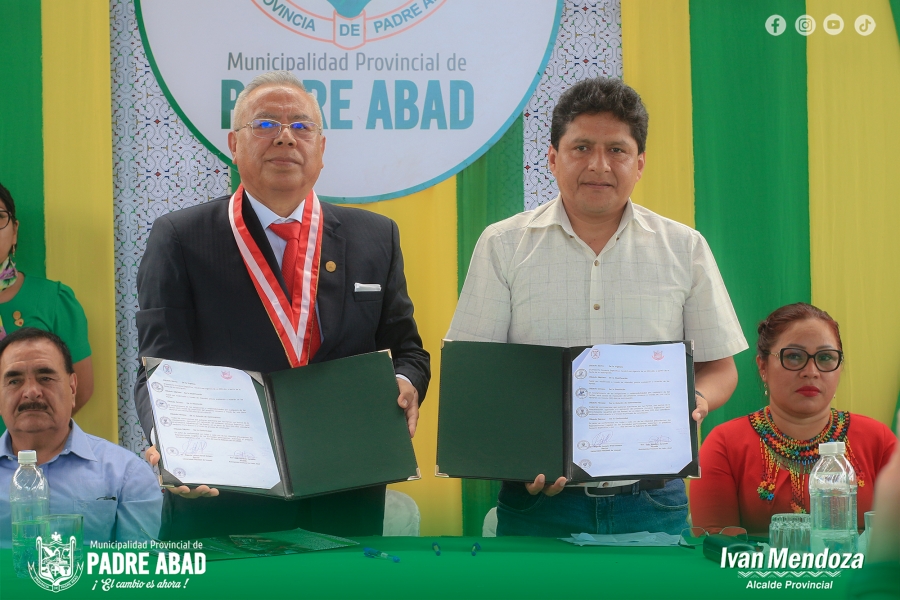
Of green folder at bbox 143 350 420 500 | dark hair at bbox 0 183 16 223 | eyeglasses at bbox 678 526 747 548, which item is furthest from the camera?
dark hair at bbox 0 183 16 223

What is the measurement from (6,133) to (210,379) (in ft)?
6.06

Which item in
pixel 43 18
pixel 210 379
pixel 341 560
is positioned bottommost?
pixel 341 560

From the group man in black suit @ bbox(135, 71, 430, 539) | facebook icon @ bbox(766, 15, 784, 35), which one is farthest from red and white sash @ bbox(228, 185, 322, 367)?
facebook icon @ bbox(766, 15, 784, 35)

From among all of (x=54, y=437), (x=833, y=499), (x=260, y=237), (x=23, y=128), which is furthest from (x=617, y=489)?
(x=23, y=128)

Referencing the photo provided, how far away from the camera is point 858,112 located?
11.5 feet

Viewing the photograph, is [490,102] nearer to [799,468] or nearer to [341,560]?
[799,468]

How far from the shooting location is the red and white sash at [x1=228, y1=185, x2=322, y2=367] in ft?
7.75

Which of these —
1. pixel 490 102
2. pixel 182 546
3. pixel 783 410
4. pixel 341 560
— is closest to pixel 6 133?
pixel 490 102

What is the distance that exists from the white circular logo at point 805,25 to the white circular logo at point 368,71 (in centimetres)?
100

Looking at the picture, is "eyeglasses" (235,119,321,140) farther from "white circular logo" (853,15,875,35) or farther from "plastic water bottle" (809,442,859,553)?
"white circular logo" (853,15,875,35)

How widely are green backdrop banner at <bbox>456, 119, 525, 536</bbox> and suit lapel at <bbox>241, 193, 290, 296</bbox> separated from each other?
1.15 m

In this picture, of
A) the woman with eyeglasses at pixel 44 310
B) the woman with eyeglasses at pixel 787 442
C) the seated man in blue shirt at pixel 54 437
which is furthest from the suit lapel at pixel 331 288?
the woman with eyeglasses at pixel 44 310

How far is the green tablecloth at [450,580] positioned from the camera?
178 centimetres

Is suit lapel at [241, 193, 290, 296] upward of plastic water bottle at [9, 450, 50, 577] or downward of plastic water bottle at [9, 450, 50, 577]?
upward
